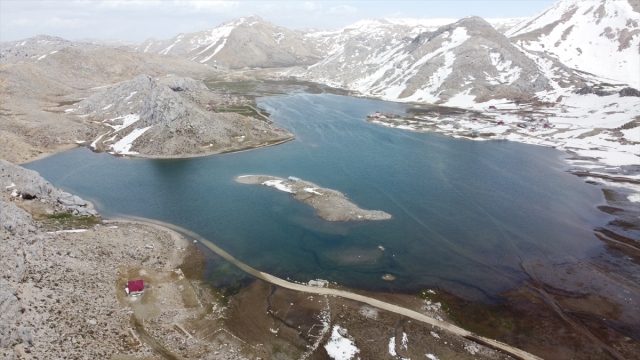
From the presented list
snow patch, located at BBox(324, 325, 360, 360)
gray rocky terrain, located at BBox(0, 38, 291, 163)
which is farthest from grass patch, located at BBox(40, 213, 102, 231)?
snow patch, located at BBox(324, 325, 360, 360)

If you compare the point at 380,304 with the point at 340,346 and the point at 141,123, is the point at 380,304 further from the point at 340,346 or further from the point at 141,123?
the point at 141,123

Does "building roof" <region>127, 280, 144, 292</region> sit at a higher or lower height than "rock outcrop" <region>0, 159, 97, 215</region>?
lower

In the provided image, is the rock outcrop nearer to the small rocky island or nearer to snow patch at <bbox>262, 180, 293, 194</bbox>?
the small rocky island

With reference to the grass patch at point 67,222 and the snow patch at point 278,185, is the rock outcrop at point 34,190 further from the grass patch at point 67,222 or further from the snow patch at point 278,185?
the snow patch at point 278,185

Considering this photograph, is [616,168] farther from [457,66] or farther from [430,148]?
[457,66]

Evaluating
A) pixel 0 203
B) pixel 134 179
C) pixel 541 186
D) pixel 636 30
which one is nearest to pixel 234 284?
pixel 0 203

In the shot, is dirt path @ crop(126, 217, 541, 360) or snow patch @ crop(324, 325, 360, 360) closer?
snow patch @ crop(324, 325, 360, 360)

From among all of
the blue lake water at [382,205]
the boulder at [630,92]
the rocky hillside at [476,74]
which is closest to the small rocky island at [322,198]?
the blue lake water at [382,205]
